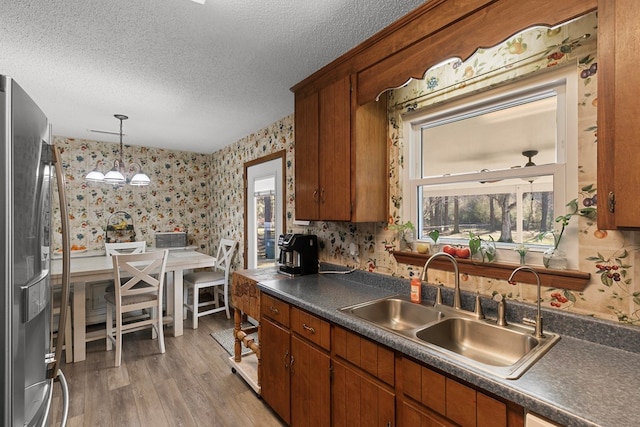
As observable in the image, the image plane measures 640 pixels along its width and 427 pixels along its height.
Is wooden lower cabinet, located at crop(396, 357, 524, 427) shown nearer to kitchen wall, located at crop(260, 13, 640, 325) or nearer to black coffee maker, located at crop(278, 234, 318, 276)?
kitchen wall, located at crop(260, 13, 640, 325)

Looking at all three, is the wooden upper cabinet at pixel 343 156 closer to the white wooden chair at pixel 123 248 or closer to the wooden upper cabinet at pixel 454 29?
the wooden upper cabinet at pixel 454 29

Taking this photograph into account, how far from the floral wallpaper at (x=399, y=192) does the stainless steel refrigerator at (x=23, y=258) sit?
171cm

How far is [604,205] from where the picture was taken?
98 cm

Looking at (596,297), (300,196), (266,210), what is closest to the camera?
(596,297)

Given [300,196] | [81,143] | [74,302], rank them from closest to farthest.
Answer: [300,196], [74,302], [81,143]

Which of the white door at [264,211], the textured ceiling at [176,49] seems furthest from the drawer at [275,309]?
the textured ceiling at [176,49]

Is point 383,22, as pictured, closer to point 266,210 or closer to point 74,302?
point 266,210

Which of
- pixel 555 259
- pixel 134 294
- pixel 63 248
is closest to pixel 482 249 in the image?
pixel 555 259

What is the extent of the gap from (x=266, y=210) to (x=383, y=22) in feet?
8.06

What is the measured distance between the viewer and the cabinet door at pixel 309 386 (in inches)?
62.4

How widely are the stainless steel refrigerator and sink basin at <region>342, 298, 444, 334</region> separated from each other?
3.89 feet

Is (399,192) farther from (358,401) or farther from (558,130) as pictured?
(358,401)

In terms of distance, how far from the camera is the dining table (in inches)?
112

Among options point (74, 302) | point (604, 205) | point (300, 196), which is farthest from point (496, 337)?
point (74, 302)
